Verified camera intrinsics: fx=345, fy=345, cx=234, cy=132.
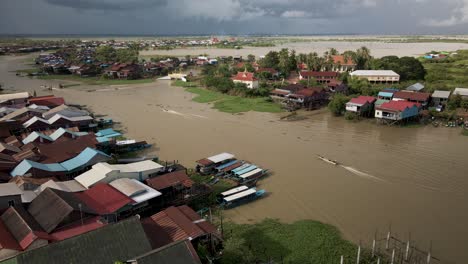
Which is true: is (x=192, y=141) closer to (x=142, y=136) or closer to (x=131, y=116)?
(x=142, y=136)

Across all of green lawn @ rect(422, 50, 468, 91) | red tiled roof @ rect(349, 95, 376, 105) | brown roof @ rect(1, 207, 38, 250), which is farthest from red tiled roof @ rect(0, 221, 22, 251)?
green lawn @ rect(422, 50, 468, 91)

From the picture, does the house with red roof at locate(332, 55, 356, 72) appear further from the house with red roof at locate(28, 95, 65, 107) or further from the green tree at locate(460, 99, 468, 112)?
the house with red roof at locate(28, 95, 65, 107)

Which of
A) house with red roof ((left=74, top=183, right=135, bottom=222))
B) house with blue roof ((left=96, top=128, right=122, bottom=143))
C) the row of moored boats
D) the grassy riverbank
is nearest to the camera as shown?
house with red roof ((left=74, top=183, right=135, bottom=222))

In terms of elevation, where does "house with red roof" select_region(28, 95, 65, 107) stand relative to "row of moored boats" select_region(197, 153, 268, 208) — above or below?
above

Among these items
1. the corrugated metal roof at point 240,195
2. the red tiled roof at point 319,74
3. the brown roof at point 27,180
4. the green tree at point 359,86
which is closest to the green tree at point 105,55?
the red tiled roof at point 319,74

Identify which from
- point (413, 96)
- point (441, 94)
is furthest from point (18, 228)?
point (441, 94)

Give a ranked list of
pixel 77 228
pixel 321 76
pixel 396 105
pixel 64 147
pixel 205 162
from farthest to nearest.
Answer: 1. pixel 321 76
2. pixel 396 105
3. pixel 64 147
4. pixel 205 162
5. pixel 77 228

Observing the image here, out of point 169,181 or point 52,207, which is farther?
point 169,181

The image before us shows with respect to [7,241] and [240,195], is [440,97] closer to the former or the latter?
[240,195]
